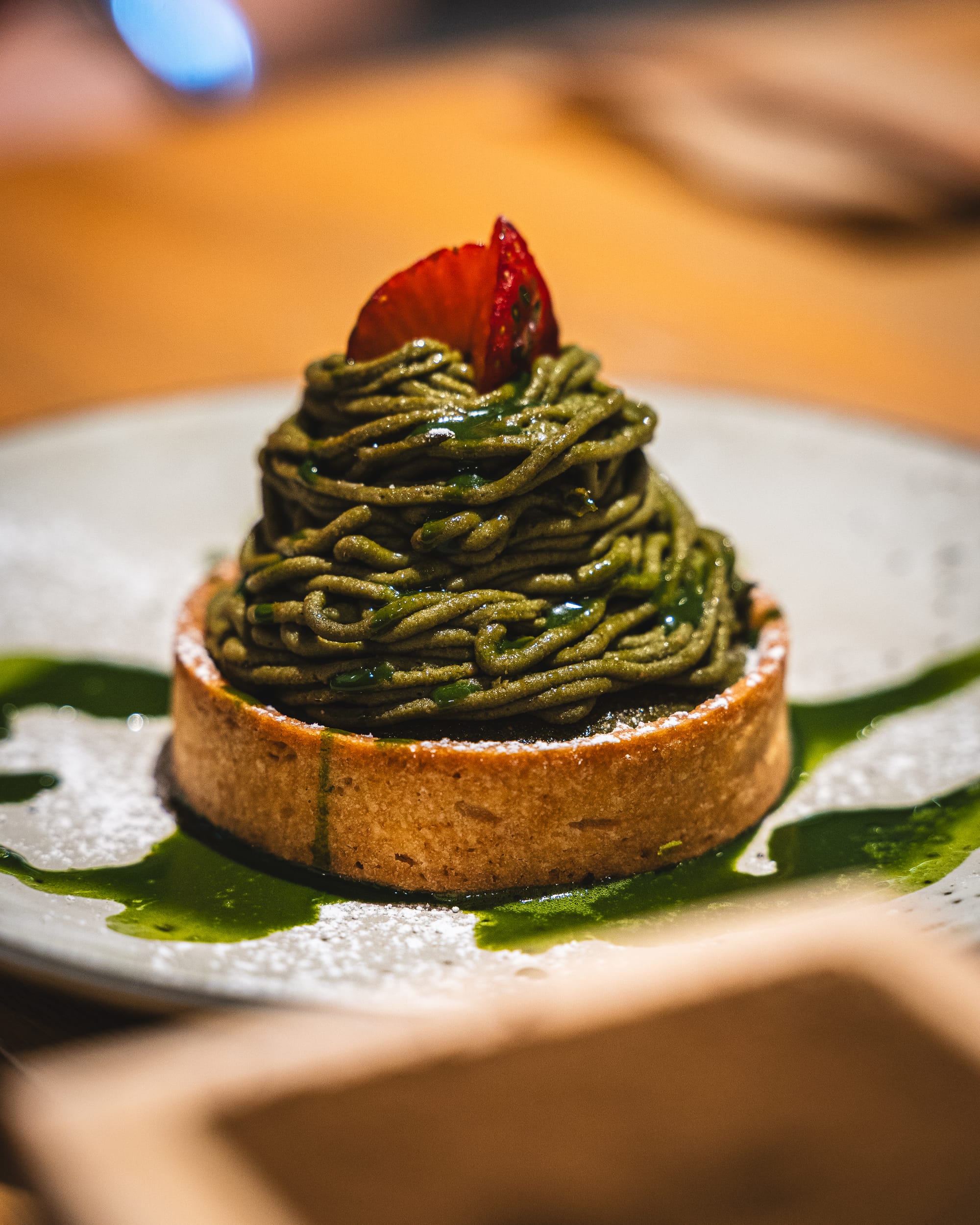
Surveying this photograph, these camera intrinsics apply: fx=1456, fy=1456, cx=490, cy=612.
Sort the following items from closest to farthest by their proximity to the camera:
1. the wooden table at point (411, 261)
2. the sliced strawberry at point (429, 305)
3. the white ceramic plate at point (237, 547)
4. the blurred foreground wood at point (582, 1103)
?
the blurred foreground wood at point (582, 1103)
the white ceramic plate at point (237, 547)
the sliced strawberry at point (429, 305)
the wooden table at point (411, 261)

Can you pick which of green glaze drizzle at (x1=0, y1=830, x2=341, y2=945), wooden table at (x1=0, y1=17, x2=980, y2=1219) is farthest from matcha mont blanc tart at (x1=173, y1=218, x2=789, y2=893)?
wooden table at (x1=0, y1=17, x2=980, y2=1219)

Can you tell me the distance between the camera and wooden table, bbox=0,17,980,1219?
4938mm

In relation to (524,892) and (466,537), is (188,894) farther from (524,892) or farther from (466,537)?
(466,537)

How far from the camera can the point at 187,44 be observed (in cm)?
755

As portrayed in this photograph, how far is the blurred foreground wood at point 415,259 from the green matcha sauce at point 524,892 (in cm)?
172

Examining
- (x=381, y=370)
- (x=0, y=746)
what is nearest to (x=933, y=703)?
(x=381, y=370)

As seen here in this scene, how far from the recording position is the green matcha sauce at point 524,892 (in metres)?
2.39

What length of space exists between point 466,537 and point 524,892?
0.62 meters

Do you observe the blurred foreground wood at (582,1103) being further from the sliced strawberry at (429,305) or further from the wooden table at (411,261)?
the wooden table at (411,261)

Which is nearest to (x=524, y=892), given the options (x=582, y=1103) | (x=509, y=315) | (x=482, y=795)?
(x=482, y=795)

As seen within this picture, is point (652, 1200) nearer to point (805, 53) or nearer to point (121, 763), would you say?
point (121, 763)

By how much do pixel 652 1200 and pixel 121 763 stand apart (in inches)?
57.4

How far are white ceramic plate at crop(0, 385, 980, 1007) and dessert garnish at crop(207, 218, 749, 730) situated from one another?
0.41 meters

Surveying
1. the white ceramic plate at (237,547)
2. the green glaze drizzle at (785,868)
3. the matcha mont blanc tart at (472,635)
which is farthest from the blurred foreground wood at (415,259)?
the matcha mont blanc tart at (472,635)
